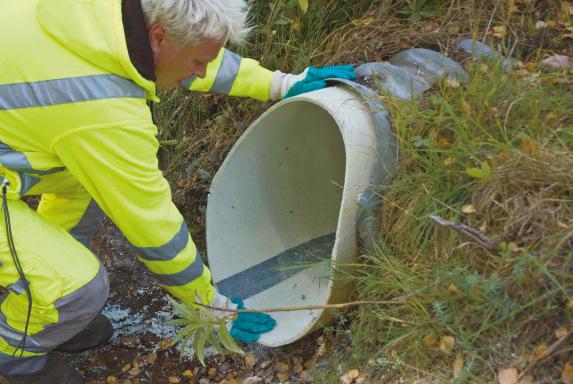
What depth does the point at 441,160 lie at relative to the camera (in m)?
2.32

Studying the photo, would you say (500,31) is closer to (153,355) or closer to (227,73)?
(227,73)

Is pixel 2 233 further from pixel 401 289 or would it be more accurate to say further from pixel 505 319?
pixel 505 319

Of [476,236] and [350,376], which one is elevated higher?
[476,236]

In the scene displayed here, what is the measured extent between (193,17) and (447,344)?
4.10 feet

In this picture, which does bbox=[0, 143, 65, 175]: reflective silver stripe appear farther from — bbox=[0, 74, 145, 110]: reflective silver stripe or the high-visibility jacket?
bbox=[0, 74, 145, 110]: reflective silver stripe

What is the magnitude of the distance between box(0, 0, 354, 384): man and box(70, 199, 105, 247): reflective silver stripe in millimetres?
358

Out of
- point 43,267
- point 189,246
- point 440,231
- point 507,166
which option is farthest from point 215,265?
point 507,166

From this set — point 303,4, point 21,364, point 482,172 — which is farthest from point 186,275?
point 303,4

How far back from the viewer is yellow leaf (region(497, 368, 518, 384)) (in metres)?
1.89

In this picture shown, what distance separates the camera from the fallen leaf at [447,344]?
6.75 ft

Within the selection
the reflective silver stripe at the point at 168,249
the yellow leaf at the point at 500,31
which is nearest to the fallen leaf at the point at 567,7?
the yellow leaf at the point at 500,31

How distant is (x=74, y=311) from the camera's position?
2.38m

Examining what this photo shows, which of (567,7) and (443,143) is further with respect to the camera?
(567,7)

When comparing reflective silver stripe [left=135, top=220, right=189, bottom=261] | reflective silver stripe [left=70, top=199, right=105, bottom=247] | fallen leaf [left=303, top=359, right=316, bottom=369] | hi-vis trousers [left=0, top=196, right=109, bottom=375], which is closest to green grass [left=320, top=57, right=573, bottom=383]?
fallen leaf [left=303, top=359, right=316, bottom=369]
